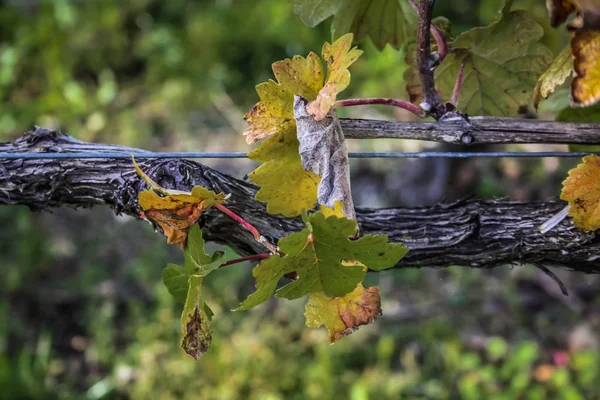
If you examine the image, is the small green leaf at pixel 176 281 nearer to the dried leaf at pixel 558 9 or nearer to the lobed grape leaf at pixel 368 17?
the lobed grape leaf at pixel 368 17

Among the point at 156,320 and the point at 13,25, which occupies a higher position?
the point at 13,25

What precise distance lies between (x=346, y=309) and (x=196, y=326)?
0.16 m

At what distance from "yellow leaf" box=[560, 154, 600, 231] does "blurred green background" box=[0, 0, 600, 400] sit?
1.42 metres

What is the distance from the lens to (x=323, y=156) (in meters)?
0.61

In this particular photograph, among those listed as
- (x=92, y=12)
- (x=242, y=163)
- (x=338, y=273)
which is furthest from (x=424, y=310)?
(x=92, y=12)

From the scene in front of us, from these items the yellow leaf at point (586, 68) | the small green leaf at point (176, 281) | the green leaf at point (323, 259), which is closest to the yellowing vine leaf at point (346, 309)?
the green leaf at point (323, 259)

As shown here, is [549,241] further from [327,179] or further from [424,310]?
[424,310]

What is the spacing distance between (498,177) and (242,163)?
1.13m

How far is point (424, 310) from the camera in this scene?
2.39 metres

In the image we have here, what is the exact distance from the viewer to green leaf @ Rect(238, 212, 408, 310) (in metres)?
0.53

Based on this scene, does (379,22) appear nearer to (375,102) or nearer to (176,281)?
(375,102)

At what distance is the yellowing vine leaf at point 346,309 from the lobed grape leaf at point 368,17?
33 centimetres

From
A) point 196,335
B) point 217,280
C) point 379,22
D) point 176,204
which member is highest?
point 379,22

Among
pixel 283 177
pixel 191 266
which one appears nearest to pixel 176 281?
pixel 191 266
